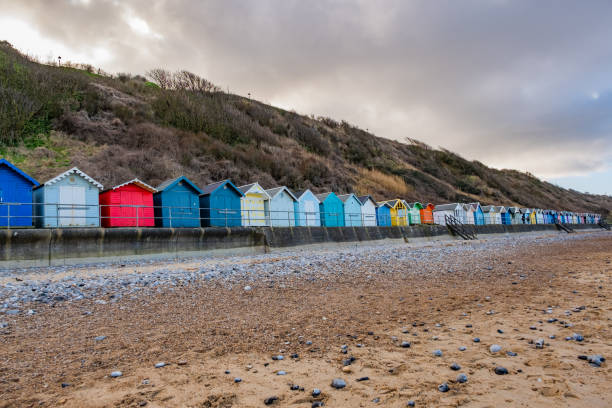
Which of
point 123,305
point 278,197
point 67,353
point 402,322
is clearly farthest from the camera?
point 278,197

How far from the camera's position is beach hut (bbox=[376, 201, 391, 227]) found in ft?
116

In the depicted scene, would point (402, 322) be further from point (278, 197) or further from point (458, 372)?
point (278, 197)

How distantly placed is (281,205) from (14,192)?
51.6 feet

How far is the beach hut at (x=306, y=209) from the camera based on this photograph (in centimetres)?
2797

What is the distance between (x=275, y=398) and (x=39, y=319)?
4841 mm

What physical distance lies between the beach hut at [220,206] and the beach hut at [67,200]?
6.06 meters

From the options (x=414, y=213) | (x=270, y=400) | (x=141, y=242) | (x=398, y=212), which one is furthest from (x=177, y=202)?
(x=414, y=213)

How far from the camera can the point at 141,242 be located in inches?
648

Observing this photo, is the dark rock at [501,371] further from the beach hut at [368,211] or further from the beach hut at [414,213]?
the beach hut at [414,213]

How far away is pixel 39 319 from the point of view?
564 cm

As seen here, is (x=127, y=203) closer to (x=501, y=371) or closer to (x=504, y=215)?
(x=501, y=371)

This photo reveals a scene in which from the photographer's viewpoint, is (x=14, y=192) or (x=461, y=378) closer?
(x=461, y=378)

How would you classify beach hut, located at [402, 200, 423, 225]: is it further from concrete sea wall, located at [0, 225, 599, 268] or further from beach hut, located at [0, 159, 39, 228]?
beach hut, located at [0, 159, 39, 228]

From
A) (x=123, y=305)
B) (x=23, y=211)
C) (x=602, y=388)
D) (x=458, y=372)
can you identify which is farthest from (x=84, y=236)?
(x=602, y=388)
